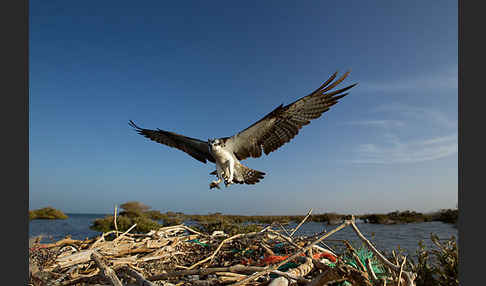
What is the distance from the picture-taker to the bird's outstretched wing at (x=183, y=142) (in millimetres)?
4700

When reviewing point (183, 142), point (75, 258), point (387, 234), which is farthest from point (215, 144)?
point (387, 234)

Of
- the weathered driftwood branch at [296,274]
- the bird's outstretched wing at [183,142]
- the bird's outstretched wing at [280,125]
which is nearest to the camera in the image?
the weathered driftwood branch at [296,274]

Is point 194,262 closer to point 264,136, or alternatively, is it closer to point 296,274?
point 296,274

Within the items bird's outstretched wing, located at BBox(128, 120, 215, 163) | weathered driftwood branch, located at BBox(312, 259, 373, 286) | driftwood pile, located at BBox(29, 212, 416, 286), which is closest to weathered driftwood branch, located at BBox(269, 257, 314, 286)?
driftwood pile, located at BBox(29, 212, 416, 286)

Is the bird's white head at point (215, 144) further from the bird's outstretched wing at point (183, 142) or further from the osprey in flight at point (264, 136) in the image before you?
the bird's outstretched wing at point (183, 142)

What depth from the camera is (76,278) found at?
4.47 feet

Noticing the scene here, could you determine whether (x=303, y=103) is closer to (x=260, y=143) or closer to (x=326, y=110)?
(x=326, y=110)

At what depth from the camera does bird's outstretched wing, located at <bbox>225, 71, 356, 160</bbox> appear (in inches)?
144

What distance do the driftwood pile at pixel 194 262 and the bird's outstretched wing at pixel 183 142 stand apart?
2401 mm

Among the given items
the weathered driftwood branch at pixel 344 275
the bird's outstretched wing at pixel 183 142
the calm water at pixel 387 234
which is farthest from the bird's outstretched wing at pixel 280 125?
the weathered driftwood branch at pixel 344 275

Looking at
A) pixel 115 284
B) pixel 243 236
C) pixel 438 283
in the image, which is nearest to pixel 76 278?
pixel 115 284

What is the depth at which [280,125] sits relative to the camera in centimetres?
397

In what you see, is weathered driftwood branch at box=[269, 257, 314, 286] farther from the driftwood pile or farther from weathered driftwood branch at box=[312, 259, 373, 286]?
weathered driftwood branch at box=[312, 259, 373, 286]

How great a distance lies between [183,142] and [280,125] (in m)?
2.10
